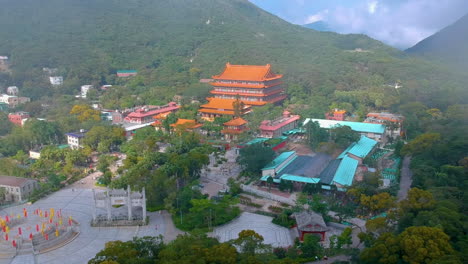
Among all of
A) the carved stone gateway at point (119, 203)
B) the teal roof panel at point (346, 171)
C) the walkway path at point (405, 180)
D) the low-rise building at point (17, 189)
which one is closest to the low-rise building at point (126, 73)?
the low-rise building at point (17, 189)

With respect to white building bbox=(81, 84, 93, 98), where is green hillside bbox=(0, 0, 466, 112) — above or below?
above

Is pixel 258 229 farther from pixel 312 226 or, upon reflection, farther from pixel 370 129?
pixel 370 129

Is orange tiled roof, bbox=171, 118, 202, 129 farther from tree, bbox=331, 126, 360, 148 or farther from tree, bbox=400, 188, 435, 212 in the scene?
tree, bbox=400, 188, 435, 212

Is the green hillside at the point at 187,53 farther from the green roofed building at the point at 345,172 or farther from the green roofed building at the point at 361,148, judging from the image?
the green roofed building at the point at 345,172

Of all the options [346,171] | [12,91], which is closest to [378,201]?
[346,171]

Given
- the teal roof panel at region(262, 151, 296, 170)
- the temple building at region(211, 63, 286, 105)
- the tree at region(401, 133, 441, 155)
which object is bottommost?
the teal roof panel at region(262, 151, 296, 170)

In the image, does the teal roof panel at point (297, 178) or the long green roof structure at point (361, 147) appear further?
the long green roof structure at point (361, 147)

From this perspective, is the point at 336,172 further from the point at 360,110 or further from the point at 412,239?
the point at 360,110

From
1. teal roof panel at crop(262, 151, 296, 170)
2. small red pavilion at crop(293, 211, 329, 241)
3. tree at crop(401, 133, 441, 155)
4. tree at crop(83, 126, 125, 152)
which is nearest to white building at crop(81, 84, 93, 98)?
tree at crop(83, 126, 125, 152)

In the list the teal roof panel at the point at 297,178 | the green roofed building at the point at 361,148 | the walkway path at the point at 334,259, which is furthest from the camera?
the green roofed building at the point at 361,148
